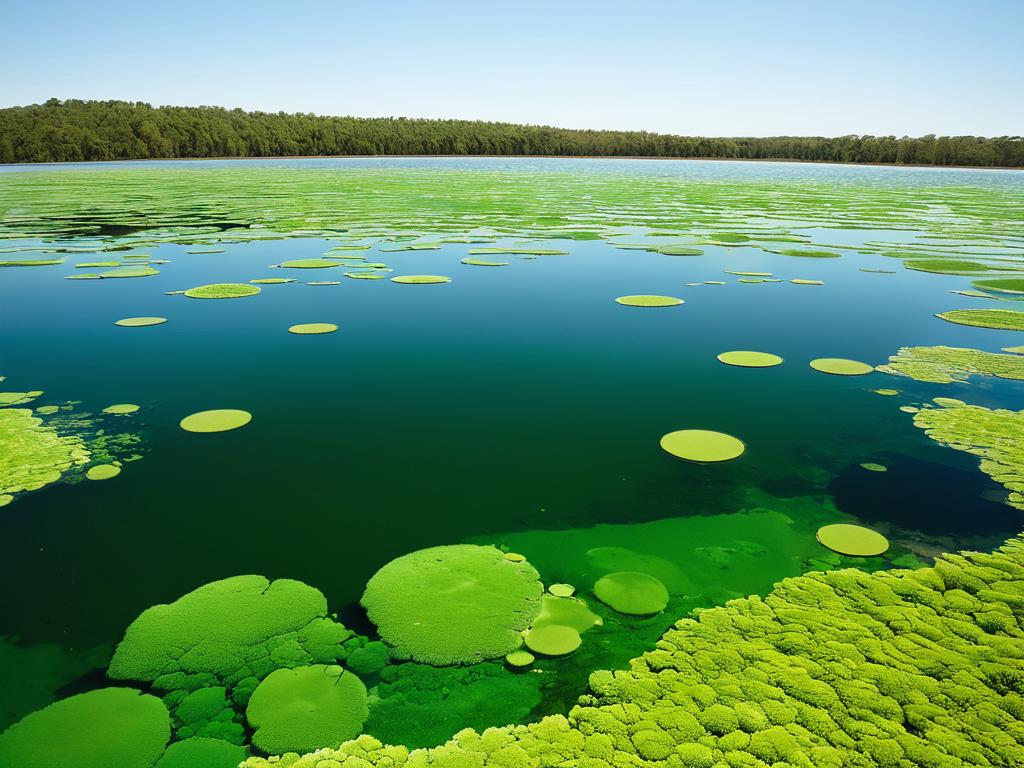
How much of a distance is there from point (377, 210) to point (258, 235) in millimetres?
7482

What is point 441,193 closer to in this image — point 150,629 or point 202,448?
point 202,448

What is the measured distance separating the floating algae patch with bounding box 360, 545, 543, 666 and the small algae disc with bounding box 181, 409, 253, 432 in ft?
8.69

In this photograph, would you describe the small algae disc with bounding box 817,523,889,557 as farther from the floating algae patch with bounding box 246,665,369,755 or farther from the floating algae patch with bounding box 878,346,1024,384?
the floating algae patch with bounding box 878,346,1024,384

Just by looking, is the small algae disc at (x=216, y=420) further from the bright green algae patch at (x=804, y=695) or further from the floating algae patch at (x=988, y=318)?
the floating algae patch at (x=988, y=318)

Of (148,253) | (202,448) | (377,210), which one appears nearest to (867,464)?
(202,448)

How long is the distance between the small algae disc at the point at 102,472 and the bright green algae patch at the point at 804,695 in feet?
10.1

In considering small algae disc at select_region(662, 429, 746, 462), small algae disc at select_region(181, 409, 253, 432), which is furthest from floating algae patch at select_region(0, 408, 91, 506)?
small algae disc at select_region(662, 429, 746, 462)

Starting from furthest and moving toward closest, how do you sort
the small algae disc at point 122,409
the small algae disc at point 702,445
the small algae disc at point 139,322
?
the small algae disc at point 139,322 < the small algae disc at point 122,409 < the small algae disc at point 702,445

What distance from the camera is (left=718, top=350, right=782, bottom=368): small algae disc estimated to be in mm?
7238

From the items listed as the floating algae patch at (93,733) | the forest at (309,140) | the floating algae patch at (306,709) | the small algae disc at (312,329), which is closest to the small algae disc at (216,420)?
the small algae disc at (312,329)

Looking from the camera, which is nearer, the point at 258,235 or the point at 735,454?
the point at 735,454

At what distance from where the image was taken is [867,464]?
495cm

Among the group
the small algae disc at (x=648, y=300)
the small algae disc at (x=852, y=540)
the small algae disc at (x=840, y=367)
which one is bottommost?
the small algae disc at (x=852, y=540)

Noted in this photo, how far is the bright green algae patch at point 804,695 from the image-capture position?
2.44 m
